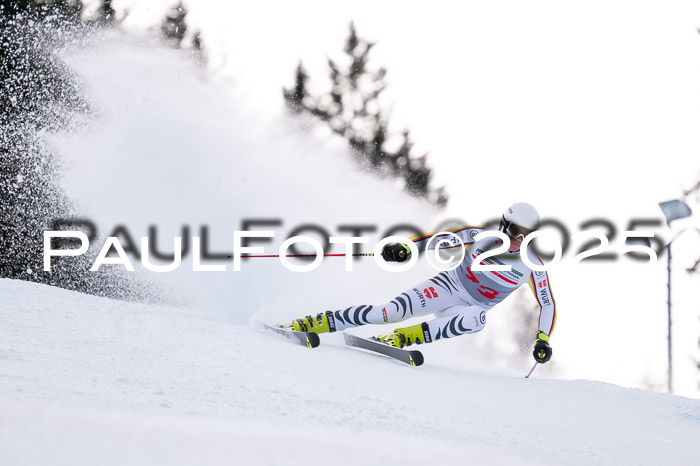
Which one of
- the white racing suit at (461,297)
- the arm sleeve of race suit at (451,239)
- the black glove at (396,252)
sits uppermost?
the arm sleeve of race suit at (451,239)

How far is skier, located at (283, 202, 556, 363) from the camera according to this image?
4.72 metres

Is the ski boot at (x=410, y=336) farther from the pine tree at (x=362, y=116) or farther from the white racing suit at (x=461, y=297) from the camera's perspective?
the pine tree at (x=362, y=116)

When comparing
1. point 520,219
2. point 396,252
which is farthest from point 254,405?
point 520,219

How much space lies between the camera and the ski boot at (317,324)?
15.9ft

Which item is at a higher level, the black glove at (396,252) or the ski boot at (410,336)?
the black glove at (396,252)

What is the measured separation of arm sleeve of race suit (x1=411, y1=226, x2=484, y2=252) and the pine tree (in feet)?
36.9

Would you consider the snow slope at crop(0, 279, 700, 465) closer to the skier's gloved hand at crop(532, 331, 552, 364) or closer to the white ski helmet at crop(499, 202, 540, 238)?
the skier's gloved hand at crop(532, 331, 552, 364)

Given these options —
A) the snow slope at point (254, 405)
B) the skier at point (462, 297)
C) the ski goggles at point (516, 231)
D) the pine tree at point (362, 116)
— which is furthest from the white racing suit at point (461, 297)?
the pine tree at point (362, 116)

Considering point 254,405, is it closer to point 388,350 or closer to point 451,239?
point 388,350

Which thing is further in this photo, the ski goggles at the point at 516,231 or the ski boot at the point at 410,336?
the ski boot at the point at 410,336

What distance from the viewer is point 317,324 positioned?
486 cm

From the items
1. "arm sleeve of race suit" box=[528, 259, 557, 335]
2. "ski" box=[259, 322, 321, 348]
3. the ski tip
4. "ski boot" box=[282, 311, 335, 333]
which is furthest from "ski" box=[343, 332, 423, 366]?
"arm sleeve of race suit" box=[528, 259, 557, 335]

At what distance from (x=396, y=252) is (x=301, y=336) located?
0.88 metres

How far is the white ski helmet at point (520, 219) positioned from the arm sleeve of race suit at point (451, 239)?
0.88ft
